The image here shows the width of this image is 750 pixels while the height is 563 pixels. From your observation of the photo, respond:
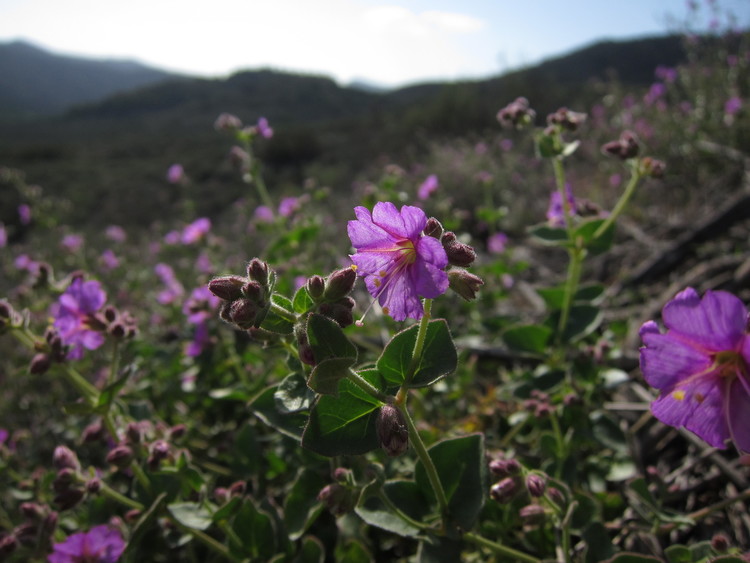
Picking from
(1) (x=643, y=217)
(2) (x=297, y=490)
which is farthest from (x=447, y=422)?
(1) (x=643, y=217)

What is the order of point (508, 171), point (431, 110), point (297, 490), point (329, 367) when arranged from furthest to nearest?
point (431, 110) < point (508, 171) < point (297, 490) < point (329, 367)

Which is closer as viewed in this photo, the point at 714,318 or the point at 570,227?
the point at 714,318

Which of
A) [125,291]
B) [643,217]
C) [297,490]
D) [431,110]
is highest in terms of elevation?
[431,110]

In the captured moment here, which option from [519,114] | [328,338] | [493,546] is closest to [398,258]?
[328,338]

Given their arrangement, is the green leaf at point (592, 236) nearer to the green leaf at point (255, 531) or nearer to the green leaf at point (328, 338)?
the green leaf at point (328, 338)

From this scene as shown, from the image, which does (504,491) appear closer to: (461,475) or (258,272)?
(461,475)

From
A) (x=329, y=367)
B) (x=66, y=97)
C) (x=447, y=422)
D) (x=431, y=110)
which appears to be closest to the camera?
(x=329, y=367)

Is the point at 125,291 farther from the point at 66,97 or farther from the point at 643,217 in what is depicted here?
the point at 66,97

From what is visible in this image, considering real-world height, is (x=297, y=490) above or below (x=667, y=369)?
below
